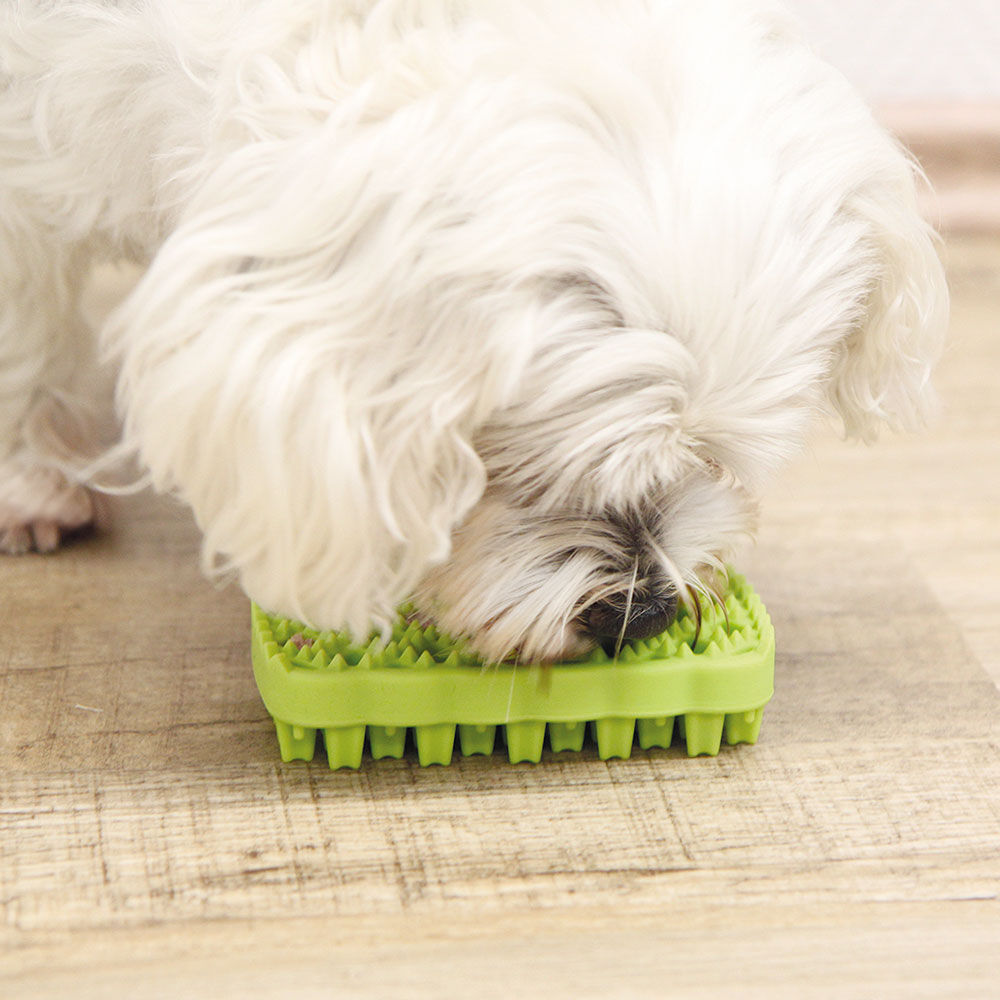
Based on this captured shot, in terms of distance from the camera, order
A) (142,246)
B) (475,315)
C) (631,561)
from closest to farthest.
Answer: (475,315) → (631,561) → (142,246)

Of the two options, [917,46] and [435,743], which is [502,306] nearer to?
[435,743]

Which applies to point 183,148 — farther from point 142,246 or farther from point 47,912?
point 47,912

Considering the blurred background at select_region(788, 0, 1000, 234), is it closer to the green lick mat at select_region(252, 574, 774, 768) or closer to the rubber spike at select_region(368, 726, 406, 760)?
the green lick mat at select_region(252, 574, 774, 768)

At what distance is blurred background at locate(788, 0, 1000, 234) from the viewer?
2.43 m

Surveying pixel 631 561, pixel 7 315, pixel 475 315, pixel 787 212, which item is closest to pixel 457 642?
pixel 631 561

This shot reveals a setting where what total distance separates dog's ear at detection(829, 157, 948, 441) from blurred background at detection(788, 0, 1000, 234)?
51.7 inches

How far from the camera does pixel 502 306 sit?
901mm

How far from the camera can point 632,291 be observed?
91 cm

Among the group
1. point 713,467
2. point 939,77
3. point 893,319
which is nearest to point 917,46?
point 939,77

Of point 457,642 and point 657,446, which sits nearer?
point 657,446

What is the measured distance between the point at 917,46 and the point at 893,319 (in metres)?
1.59

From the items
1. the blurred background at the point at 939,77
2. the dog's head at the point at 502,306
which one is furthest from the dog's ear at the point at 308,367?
the blurred background at the point at 939,77

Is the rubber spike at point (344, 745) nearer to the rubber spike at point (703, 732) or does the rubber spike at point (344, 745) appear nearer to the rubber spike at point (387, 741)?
the rubber spike at point (387, 741)

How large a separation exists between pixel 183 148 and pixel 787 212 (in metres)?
0.43
